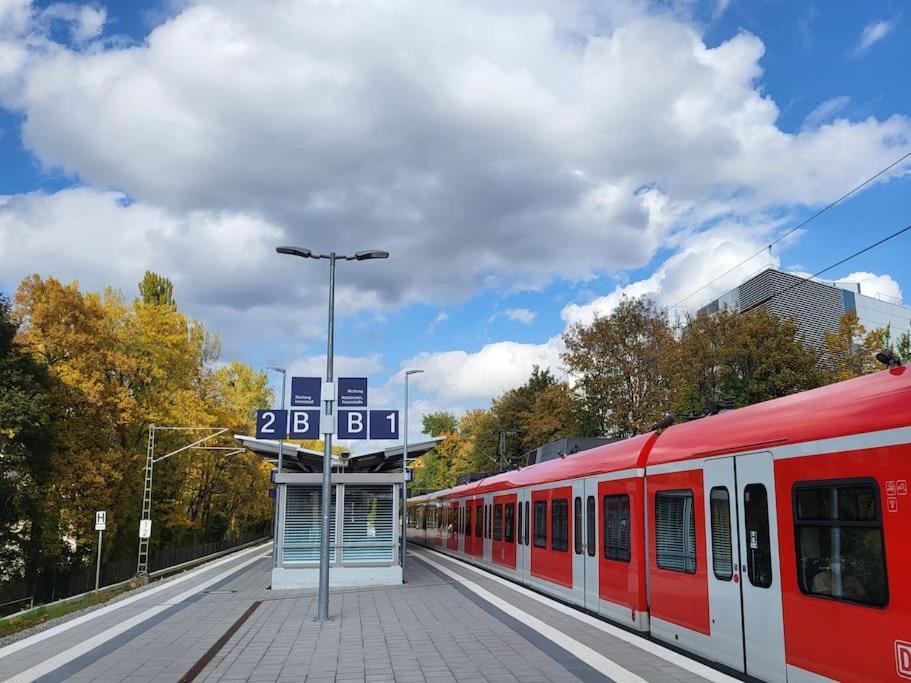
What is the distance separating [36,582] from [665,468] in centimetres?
2786

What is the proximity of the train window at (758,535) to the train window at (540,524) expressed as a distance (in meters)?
→ 9.17

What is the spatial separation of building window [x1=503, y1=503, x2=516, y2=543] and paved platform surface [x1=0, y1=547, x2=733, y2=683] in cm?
390

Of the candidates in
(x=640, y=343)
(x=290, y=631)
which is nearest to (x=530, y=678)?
(x=290, y=631)

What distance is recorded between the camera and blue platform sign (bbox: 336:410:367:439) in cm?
1761

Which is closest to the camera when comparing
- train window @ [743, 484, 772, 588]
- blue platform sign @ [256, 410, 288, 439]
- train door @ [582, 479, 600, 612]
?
train window @ [743, 484, 772, 588]

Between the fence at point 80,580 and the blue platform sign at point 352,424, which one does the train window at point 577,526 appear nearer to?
the blue platform sign at point 352,424

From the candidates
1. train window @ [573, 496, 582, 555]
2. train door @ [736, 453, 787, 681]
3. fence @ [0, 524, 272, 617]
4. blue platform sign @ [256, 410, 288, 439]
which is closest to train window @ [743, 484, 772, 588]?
train door @ [736, 453, 787, 681]

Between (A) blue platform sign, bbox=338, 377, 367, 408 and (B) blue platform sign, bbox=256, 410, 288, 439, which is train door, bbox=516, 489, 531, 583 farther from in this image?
(B) blue platform sign, bbox=256, 410, 288, 439

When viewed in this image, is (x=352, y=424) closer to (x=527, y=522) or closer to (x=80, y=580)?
(x=527, y=522)

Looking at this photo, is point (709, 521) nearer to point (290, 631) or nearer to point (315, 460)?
point (290, 631)

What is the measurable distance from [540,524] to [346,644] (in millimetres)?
7486

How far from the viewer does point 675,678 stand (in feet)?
26.9

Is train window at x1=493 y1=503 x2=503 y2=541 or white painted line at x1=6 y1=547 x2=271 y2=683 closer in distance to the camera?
white painted line at x1=6 y1=547 x2=271 y2=683

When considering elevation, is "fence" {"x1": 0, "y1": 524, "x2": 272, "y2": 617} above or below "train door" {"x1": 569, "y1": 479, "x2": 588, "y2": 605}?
below
